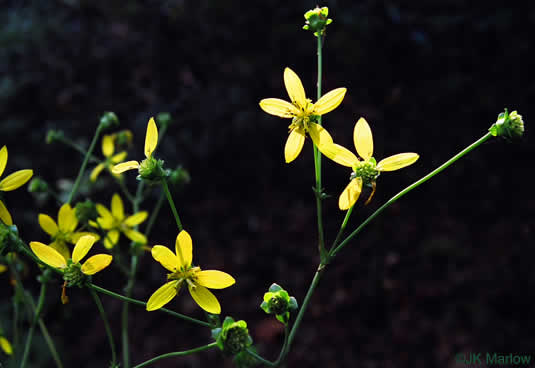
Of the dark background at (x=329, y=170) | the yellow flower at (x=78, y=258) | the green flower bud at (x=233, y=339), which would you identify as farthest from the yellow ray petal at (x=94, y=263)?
the dark background at (x=329, y=170)

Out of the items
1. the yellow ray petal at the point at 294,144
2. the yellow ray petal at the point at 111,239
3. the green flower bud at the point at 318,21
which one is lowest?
the yellow ray petal at the point at 111,239

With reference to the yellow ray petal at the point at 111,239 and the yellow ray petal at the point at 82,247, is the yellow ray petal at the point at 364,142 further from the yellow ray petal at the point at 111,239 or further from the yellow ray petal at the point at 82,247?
the yellow ray petal at the point at 111,239

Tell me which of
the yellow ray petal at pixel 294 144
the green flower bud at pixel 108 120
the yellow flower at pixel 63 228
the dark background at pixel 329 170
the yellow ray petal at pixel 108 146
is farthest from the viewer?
the dark background at pixel 329 170

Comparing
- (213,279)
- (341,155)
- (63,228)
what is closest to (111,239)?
(63,228)

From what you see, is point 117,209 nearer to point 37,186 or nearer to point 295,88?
point 37,186

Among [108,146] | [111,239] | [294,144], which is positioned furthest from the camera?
[108,146]

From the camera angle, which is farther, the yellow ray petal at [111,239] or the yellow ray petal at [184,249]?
the yellow ray petal at [111,239]

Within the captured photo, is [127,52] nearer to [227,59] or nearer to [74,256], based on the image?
[227,59]

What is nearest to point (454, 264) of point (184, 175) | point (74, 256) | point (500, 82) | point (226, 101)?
point (500, 82)
